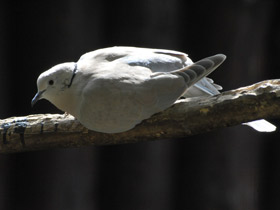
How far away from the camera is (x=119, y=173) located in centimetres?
167

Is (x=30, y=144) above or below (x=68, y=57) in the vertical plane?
below

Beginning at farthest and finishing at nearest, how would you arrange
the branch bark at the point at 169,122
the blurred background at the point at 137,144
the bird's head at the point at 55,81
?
the blurred background at the point at 137,144
the bird's head at the point at 55,81
the branch bark at the point at 169,122

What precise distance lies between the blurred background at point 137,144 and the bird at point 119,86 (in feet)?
1.37

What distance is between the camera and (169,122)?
3.85 feet

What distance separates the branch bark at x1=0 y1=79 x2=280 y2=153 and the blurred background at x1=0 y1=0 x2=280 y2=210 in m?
0.37

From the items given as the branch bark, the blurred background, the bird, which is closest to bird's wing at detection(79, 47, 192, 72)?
the bird

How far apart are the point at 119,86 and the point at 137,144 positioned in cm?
54

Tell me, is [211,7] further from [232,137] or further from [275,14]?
[232,137]

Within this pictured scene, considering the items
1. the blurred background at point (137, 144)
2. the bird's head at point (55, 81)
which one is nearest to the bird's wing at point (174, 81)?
the bird's head at point (55, 81)

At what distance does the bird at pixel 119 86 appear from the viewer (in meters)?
1.15

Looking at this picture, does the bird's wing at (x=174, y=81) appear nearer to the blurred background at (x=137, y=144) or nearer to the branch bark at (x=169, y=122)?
the branch bark at (x=169, y=122)

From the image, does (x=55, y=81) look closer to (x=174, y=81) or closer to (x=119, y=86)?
(x=119, y=86)

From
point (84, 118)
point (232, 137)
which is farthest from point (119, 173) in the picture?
point (84, 118)

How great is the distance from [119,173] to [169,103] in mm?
565
